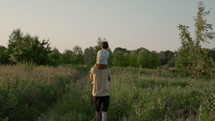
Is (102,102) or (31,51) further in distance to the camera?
(31,51)

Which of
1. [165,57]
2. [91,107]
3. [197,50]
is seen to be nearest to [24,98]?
[91,107]

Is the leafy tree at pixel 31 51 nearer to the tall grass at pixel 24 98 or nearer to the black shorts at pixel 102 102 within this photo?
the tall grass at pixel 24 98

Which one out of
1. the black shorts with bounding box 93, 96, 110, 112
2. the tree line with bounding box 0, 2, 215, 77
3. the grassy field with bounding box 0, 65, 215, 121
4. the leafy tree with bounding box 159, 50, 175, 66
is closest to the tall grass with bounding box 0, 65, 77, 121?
the grassy field with bounding box 0, 65, 215, 121

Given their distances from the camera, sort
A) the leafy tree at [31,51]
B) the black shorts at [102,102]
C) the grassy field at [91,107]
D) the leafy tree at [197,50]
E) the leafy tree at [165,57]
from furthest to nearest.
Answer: the leafy tree at [165,57] < the leafy tree at [31,51] < the leafy tree at [197,50] < the grassy field at [91,107] < the black shorts at [102,102]

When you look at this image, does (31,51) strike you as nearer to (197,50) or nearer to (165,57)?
(197,50)

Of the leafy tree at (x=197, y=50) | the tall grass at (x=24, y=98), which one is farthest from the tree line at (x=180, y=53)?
the tall grass at (x=24, y=98)

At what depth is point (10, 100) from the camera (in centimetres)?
753

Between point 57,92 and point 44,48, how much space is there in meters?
18.9

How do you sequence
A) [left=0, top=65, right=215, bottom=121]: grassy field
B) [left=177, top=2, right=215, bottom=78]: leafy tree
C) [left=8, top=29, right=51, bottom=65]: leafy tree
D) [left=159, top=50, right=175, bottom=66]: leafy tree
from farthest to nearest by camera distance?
[left=159, top=50, right=175, bottom=66]: leafy tree
[left=8, top=29, right=51, bottom=65]: leafy tree
[left=177, top=2, right=215, bottom=78]: leafy tree
[left=0, top=65, right=215, bottom=121]: grassy field

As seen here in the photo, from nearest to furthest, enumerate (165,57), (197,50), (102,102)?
1. (102,102)
2. (197,50)
3. (165,57)

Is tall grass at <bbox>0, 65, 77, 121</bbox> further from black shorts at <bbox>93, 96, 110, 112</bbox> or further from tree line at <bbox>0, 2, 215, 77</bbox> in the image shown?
tree line at <bbox>0, 2, 215, 77</bbox>

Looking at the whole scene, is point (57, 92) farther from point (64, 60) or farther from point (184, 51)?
point (64, 60)

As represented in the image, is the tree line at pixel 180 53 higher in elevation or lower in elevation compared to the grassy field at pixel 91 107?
higher

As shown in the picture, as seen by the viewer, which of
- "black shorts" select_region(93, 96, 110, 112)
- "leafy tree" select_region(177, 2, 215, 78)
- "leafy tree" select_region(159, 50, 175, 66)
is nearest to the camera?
"black shorts" select_region(93, 96, 110, 112)
